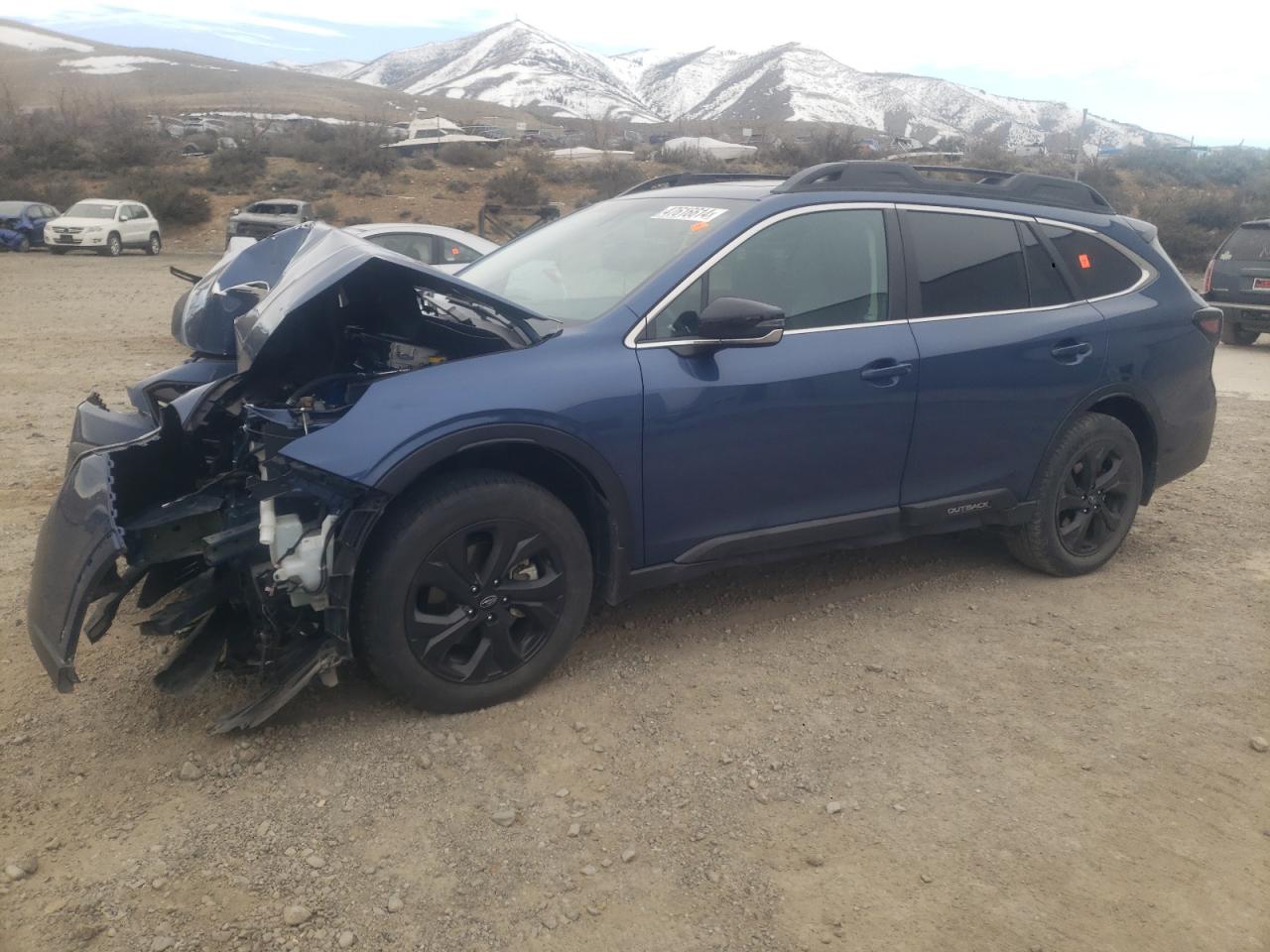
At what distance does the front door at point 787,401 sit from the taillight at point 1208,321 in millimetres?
1917

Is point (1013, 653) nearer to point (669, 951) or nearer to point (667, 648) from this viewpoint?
point (667, 648)

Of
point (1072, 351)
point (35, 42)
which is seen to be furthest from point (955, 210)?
point (35, 42)

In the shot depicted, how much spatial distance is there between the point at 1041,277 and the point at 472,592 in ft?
9.96

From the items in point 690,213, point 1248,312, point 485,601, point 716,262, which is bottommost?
point 1248,312

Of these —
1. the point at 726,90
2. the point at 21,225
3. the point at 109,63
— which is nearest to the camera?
the point at 21,225

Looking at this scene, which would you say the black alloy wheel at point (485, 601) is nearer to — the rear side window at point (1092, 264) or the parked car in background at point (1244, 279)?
Result: the rear side window at point (1092, 264)

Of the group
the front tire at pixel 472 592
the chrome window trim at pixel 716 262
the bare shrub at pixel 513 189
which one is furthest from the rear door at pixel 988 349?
the bare shrub at pixel 513 189

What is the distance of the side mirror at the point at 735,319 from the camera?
3527mm

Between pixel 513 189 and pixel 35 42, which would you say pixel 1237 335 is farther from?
pixel 35 42

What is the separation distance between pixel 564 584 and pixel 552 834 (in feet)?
2.97

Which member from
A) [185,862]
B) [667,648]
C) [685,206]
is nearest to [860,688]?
[667,648]

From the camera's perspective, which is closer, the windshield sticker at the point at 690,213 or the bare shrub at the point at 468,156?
the windshield sticker at the point at 690,213

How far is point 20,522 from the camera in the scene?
5.09 metres

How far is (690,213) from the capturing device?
4168mm
